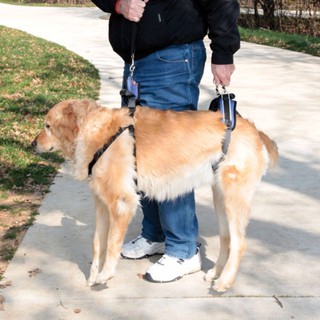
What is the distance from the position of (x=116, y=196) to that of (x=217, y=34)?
1.10 metres

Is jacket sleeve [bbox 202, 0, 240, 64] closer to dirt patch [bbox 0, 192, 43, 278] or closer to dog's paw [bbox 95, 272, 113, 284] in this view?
dog's paw [bbox 95, 272, 113, 284]

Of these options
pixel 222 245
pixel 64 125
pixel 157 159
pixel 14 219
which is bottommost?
pixel 14 219

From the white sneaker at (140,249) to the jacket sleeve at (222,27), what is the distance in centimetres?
132

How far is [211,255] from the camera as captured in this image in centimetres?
457

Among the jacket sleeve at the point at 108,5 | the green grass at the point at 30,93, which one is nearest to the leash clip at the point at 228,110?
the jacket sleeve at the point at 108,5

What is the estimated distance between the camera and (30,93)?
33.8 feet

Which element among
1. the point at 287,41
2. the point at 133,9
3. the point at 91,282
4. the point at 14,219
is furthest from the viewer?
the point at 287,41

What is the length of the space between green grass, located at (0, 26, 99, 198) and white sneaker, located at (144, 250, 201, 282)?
2.08m

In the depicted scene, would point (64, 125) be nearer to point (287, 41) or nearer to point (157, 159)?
point (157, 159)

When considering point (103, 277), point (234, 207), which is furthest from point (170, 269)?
point (234, 207)

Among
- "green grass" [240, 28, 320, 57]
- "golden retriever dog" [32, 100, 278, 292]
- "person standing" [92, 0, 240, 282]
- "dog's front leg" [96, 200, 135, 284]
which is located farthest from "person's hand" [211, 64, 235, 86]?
"green grass" [240, 28, 320, 57]

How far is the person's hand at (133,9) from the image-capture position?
380 cm

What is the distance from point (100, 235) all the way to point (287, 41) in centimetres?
1395

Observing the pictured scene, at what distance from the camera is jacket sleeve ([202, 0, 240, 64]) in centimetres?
385
